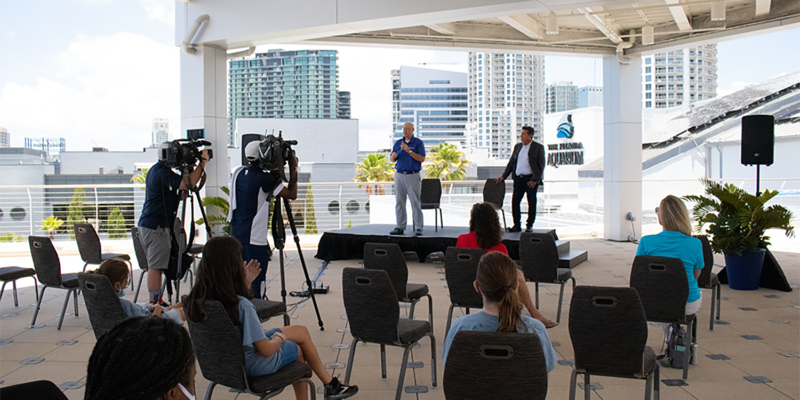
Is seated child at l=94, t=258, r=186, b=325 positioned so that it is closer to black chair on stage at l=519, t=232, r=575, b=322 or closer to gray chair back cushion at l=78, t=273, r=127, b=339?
gray chair back cushion at l=78, t=273, r=127, b=339

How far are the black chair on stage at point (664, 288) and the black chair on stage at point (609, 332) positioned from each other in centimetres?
79

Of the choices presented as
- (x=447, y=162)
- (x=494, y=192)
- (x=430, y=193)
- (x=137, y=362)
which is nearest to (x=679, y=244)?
(x=137, y=362)

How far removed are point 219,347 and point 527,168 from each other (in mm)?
5906

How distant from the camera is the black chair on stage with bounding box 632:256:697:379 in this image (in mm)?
3145

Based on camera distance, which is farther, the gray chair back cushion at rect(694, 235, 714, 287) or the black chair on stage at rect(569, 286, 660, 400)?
the gray chair back cushion at rect(694, 235, 714, 287)

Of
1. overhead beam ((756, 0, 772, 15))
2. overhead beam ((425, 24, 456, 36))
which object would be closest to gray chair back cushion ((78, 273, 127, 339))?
overhead beam ((425, 24, 456, 36))

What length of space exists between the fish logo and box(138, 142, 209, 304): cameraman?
38.5 m

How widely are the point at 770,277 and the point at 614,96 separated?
4.89 m

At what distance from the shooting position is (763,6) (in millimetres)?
7645

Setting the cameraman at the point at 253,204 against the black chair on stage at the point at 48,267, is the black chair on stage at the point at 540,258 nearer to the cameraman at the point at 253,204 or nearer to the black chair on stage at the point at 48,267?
the cameraman at the point at 253,204

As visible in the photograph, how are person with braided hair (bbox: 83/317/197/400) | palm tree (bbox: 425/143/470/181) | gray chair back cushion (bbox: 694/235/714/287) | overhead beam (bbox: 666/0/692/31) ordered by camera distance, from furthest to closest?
palm tree (bbox: 425/143/470/181) → overhead beam (bbox: 666/0/692/31) → gray chair back cushion (bbox: 694/235/714/287) → person with braided hair (bbox: 83/317/197/400)

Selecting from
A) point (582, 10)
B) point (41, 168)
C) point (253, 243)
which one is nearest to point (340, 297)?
point (253, 243)

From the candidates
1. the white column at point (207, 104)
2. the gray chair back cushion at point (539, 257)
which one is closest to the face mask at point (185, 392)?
the gray chair back cushion at point (539, 257)

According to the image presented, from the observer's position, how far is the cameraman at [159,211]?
4.42 meters
